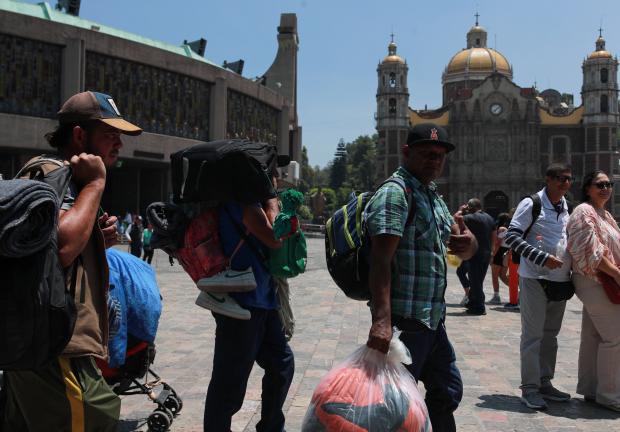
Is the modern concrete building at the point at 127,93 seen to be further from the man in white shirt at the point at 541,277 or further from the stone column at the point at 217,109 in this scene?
the man in white shirt at the point at 541,277

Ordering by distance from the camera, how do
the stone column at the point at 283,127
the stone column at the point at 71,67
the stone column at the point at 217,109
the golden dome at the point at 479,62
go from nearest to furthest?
1. the stone column at the point at 71,67
2. the stone column at the point at 217,109
3. the stone column at the point at 283,127
4. the golden dome at the point at 479,62

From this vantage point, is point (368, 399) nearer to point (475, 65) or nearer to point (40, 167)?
point (40, 167)

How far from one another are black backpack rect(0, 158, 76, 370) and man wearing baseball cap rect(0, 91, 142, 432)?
0.12 meters

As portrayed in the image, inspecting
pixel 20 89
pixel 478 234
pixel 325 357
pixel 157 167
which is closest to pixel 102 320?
pixel 325 357

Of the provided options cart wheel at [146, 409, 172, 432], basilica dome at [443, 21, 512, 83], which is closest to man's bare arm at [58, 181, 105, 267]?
cart wheel at [146, 409, 172, 432]

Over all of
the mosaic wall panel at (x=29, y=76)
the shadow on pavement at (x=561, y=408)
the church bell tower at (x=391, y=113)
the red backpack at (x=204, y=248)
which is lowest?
the shadow on pavement at (x=561, y=408)

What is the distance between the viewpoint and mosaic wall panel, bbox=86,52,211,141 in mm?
32062

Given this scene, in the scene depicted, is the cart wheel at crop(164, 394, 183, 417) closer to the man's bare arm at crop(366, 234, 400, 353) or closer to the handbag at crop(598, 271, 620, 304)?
the man's bare arm at crop(366, 234, 400, 353)

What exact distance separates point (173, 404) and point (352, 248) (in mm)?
2236

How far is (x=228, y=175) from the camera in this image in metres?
3.60

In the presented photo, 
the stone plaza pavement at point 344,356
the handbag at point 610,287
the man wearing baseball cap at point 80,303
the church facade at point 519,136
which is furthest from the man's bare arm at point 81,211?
the church facade at point 519,136

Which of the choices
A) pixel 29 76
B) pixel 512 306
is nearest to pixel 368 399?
pixel 512 306

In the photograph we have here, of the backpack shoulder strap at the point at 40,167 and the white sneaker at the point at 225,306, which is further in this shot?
the white sneaker at the point at 225,306

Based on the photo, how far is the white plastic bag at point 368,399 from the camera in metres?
2.99
